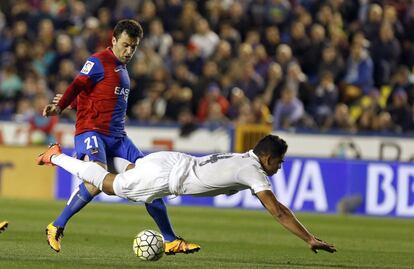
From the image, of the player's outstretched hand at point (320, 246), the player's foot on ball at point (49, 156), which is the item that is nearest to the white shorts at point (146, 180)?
the player's foot on ball at point (49, 156)

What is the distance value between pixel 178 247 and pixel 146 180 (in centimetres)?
106

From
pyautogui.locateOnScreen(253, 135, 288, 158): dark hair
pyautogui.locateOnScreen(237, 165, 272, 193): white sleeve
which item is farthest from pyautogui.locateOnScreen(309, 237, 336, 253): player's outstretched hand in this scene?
pyautogui.locateOnScreen(253, 135, 288, 158): dark hair

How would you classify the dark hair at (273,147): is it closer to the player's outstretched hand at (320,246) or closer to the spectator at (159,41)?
the player's outstretched hand at (320,246)

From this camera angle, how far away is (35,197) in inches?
885

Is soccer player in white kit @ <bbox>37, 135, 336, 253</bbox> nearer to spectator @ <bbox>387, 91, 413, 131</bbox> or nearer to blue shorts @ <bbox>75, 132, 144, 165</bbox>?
blue shorts @ <bbox>75, 132, 144, 165</bbox>

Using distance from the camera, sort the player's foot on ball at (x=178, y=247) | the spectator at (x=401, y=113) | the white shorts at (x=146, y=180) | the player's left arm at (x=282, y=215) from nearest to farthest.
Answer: the player's left arm at (x=282, y=215) < the white shorts at (x=146, y=180) < the player's foot on ball at (x=178, y=247) < the spectator at (x=401, y=113)

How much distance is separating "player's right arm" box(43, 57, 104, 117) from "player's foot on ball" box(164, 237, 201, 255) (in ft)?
5.67

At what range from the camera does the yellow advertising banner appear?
22.6 metres

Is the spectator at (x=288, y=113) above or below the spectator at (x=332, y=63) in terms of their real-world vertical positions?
below

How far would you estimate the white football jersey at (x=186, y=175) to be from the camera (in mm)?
10539

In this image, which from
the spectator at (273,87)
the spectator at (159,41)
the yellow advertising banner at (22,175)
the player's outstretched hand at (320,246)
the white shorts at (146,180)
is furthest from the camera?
the spectator at (159,41)

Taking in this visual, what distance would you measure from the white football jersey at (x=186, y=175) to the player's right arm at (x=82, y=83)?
127 centimetres

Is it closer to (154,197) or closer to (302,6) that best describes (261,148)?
(154,197)

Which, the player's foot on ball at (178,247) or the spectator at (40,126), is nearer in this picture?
the player's foot on ball at (178,247)
